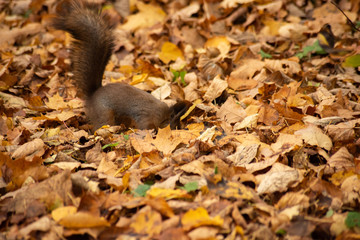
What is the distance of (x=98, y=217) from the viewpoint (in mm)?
1912

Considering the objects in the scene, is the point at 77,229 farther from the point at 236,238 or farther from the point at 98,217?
the point at 236,238

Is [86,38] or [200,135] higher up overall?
[86,38]

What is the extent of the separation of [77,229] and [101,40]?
2241 mm

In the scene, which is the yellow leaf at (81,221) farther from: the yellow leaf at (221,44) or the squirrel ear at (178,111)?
the yellow leaf at (221,44)

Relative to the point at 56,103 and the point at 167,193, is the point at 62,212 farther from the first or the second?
the point at 56,103

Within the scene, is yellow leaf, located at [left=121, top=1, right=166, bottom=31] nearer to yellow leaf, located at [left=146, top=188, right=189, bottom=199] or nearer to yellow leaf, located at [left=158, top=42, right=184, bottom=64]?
yellow leaf, located at [left=158, top=42, right=184, bottom=64]

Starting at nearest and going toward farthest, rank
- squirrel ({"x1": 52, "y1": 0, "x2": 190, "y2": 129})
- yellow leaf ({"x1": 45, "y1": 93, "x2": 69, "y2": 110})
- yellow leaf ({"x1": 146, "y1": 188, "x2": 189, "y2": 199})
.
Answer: yellow leaf ({"x1": 146, "y1": 188, "x2": 189, "y2": 199}) → squirrel ({"x1": 52, "y1": 0, "x2": 190, "y2": 129}) → yellow leaf ({"x1": 45, "y1": 93, "x2": 69, "y2": 110})

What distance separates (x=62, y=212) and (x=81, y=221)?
7.1 inches

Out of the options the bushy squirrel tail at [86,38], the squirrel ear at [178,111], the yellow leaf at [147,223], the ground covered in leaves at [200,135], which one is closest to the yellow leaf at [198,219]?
Answer: the ground covered in leaves at [200,135]

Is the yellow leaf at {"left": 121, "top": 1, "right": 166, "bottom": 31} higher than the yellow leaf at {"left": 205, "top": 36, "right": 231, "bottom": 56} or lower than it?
higher

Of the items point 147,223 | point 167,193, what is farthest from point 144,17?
point 147,223

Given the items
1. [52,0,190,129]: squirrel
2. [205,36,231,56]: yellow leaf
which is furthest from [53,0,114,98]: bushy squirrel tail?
[205,36,231,56]: yellow leaf

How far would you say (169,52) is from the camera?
4715 millimetres

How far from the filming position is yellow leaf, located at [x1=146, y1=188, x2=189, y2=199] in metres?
2.06
